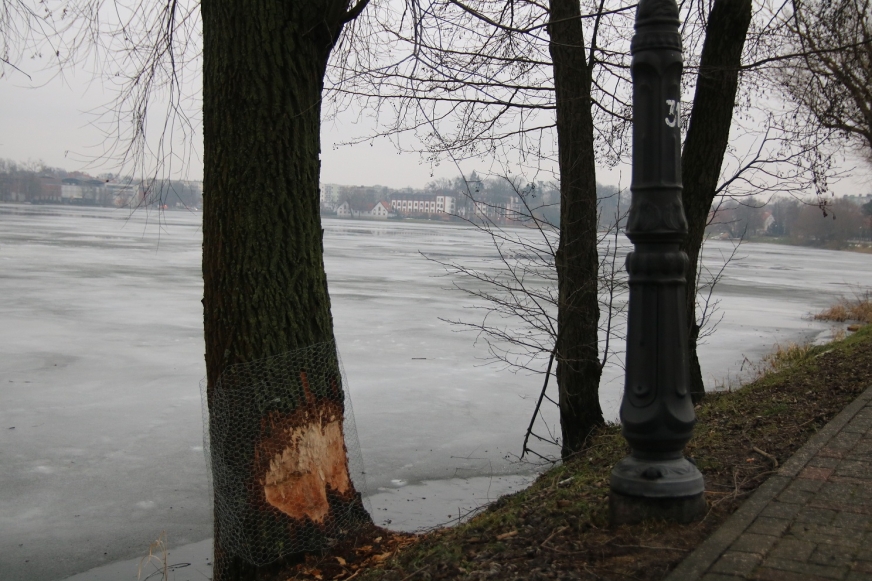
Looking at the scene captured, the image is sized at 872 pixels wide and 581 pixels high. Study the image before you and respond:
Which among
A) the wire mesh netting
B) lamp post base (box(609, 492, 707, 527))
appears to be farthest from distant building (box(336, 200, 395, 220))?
lamp post base (box(609, 492, 707, 527))

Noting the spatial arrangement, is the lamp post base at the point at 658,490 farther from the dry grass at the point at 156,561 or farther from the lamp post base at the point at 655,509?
the dry grass at the point at 156,561

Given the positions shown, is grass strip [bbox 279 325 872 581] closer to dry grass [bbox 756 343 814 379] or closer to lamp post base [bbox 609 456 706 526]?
lamp post base [bbox 609 456 706 526]

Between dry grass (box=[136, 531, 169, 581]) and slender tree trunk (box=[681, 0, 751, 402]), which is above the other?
slender tree trunk (box=[681, 0, 751, 402])

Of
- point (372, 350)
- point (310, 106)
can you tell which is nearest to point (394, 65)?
point (310, 106)

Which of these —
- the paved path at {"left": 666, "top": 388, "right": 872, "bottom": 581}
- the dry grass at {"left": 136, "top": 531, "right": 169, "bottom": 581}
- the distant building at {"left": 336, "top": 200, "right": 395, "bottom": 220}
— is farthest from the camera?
the distant building at {"left": 336, "top": 200, "right": 395, "bottom": 220}

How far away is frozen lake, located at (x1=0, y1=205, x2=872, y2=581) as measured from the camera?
6336mm

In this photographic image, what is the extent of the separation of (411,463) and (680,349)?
14.4 feet

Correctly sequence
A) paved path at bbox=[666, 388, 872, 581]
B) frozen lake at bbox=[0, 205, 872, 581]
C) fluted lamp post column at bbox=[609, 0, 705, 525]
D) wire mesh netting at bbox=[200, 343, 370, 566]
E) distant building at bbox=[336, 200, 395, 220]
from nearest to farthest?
paved path at bbox=[666, 388, 872, 581], fluted lamp post column at bbox=[609, 0, 705, 525], wire mesh netting at bbox=[200, 343, 370, 566], frozen lake at bbox=[0, 205, 872, 581], distant building at bbox=[336, 200, 395, 220]

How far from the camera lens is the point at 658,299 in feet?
12.6

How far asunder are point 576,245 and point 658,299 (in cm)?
415

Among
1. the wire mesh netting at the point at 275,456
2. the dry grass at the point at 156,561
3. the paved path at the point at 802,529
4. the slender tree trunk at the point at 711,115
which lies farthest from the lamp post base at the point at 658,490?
the slender tree trunk at the point at 711,115

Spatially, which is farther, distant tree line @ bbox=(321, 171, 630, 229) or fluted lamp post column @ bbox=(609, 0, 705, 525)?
distant tree line @ bbox=(321, 171, 630, 229)

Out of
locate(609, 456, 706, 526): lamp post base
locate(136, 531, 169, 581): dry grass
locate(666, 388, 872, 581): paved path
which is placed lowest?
locate(136, 531, 169, 581): dry grass

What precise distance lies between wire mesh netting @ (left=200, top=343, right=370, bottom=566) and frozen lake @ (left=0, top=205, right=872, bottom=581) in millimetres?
1348
